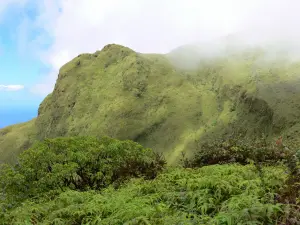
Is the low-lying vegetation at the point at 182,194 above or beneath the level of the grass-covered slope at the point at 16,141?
beneath

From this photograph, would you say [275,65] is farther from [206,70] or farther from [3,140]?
[3,140]

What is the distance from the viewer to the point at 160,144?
3332 inches

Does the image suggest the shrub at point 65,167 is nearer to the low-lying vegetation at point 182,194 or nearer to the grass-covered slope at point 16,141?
the low-lying vegetation at point 182,194

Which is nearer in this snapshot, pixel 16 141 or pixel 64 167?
pixel 64 167

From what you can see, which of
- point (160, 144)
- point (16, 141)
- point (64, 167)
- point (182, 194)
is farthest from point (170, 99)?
point (182, 194)

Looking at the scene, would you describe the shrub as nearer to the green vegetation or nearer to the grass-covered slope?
the green vegetation

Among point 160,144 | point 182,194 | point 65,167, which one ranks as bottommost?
point 160,144

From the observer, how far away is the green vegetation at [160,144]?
22.5 ft

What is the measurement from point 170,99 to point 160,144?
49.9ft

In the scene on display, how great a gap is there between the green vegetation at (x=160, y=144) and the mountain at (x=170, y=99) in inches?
13.8

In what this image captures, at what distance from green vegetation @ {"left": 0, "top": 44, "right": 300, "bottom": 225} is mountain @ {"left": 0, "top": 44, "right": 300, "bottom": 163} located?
0.35m

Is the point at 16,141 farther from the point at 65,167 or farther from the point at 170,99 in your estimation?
the point at 65,167

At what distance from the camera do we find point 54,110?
389 feet

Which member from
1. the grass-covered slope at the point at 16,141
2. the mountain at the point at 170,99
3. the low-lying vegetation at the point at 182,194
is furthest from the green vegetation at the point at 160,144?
the grass-covered slope at the point at 16,141
